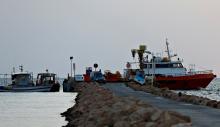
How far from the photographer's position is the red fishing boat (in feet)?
316

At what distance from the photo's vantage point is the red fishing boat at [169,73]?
96.2 meters

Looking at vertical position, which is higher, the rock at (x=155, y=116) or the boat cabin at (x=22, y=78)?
the boat cabin at (x=22, y=78)

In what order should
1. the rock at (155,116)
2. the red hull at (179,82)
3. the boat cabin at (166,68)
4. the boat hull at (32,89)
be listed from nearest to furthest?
1. the rock at (155,116)
2. the boat hull at (32,89)
3. the red hull at (179,82)
4. the boat cabin at (166,68)

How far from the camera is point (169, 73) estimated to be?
101m

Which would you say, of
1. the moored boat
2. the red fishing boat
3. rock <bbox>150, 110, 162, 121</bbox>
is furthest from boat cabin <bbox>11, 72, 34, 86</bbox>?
rock <bbox>150, 110, 162, 121</bbox>

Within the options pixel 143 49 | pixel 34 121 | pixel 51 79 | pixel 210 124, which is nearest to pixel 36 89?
pixel 51 79

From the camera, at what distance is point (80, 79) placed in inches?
4486

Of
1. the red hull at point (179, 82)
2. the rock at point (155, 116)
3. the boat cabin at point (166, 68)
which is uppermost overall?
the boat cabin at point (166, 68)

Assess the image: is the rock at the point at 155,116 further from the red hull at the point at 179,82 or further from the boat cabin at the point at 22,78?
the red hull at the point at 179,82

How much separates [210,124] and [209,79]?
79339mm

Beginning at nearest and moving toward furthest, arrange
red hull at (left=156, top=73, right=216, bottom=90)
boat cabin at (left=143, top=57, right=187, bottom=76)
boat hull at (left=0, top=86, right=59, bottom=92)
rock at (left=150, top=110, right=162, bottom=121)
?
rock at (left=150, top=110, right=162, bottom=121)
boat hull at (left=0, top=86, right=59, bottom=92)
red hull at (left=156, top=73, right=216, bottom=90)
boat cabin at (left=143, top=57, right=187, bottom=76)

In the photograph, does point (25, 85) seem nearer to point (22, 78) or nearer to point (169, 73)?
point (22, 78)

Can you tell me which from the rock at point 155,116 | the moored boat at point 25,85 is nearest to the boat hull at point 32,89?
the moored boat at point 25,85

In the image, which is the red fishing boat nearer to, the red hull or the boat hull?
the red hull
